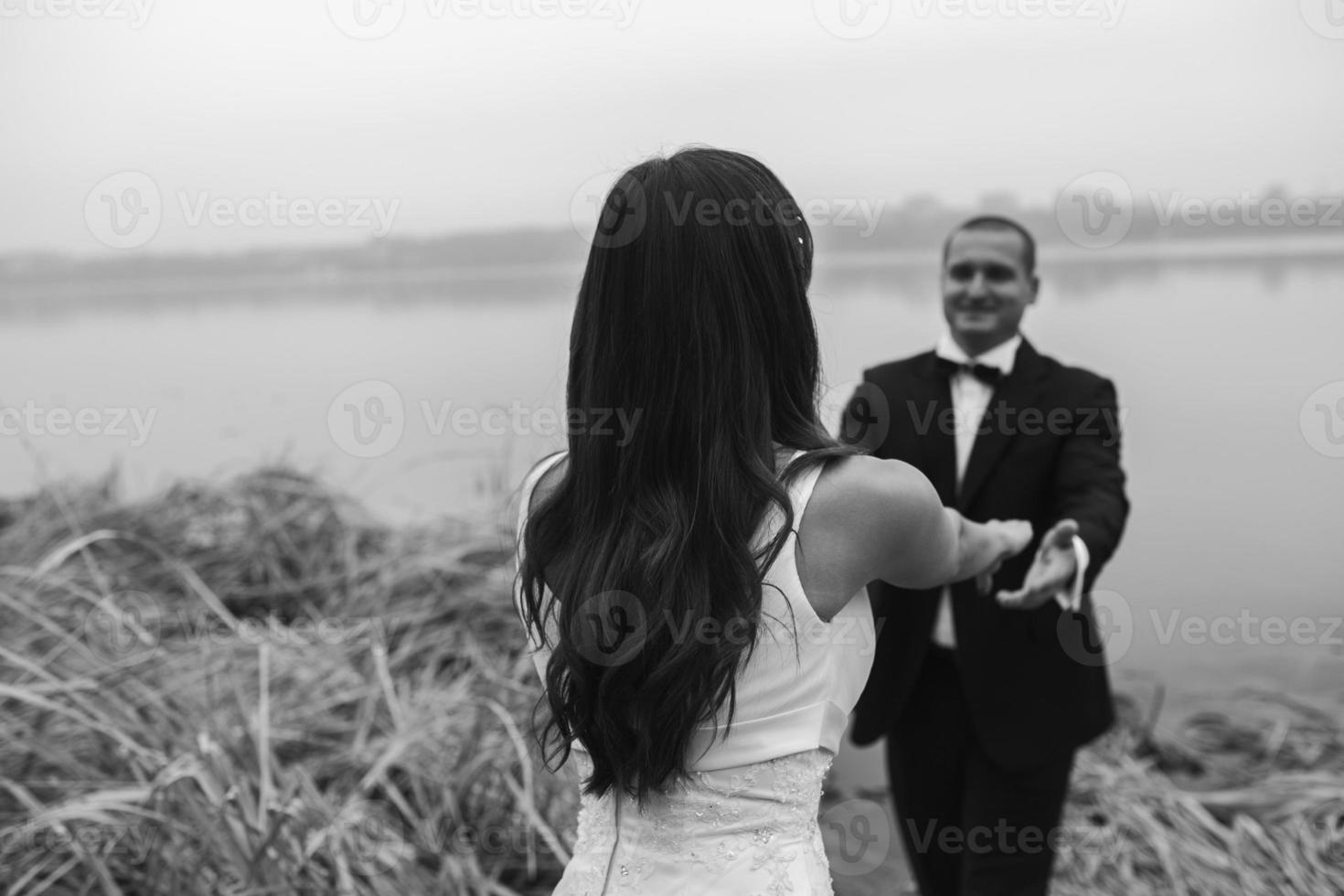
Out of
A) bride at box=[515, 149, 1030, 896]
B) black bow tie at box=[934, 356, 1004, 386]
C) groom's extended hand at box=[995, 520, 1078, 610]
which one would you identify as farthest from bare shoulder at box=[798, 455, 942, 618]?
black bow tie at box=[934, 356, 1004, 386]

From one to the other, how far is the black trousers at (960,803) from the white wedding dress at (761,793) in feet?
3.14

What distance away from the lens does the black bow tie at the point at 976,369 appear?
7.20 feet

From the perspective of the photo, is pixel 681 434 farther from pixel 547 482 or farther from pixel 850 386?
pixel 850 386

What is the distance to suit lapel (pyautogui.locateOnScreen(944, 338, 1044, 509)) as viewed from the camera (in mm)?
2141

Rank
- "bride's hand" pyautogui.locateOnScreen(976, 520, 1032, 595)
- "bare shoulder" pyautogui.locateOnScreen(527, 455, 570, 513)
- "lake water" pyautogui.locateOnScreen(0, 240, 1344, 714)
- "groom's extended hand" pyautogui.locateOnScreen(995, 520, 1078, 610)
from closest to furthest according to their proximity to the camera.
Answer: "bare shoulder" pyautogui.locateOnScreen(527, 455, 570, 513) → "bride's hand" pyautogui.locateOnScreen(976, 520, 1032, 595) → "groom's extended hand" pyautogui.locateOnScreen(995, 520, 1078, 610) → "lake water" pyautogui.locateOnScreen(0, 240, 1344, 714)

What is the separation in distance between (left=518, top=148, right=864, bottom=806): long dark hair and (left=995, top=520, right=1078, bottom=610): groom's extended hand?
0.74m

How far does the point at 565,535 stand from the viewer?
1.28 meters

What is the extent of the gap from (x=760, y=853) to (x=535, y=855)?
129cm

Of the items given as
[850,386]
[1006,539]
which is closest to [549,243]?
[850,386]

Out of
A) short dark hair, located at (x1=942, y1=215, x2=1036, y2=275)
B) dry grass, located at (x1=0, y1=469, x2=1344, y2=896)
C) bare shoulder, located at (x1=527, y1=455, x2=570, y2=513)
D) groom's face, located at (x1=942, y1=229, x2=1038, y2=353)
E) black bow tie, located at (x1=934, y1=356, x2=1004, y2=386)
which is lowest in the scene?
dry grass, located at (x1=0, y1=469, x2=1344, y2=896)

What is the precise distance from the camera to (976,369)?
2215 mm

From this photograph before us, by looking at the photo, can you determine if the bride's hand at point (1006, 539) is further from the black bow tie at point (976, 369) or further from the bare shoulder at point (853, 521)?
the black bow tie at point (976, 369)

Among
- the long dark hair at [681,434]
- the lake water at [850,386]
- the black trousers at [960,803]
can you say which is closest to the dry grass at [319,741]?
the lake water at [850,386]

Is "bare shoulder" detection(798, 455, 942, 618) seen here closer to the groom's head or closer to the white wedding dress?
the white wedding dress
